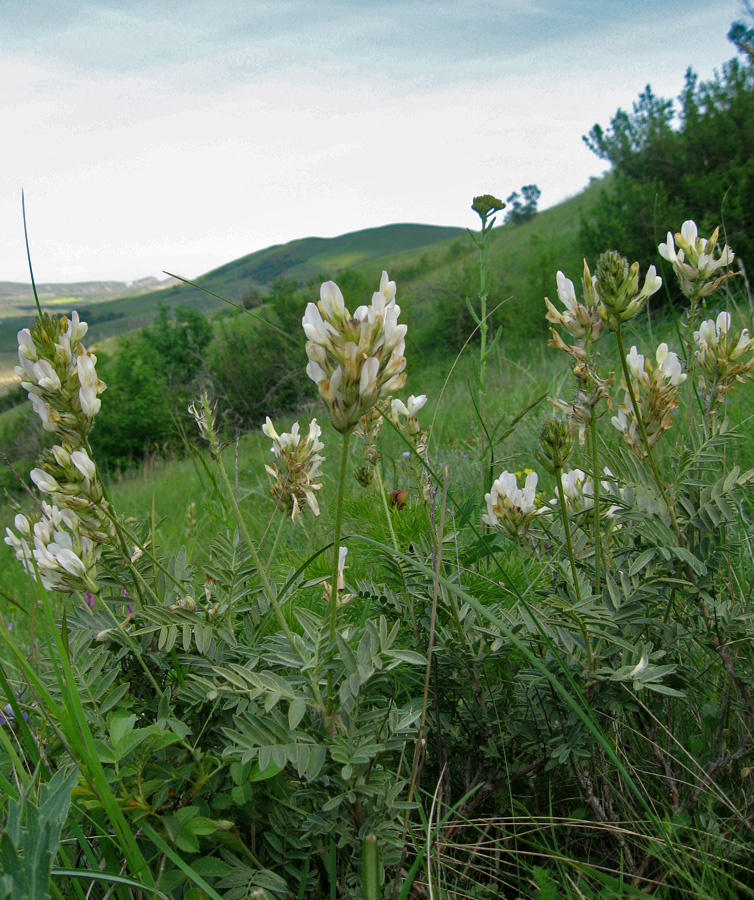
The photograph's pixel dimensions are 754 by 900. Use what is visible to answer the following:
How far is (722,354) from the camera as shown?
4.42 feet

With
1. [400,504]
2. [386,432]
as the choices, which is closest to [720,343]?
[400,504]

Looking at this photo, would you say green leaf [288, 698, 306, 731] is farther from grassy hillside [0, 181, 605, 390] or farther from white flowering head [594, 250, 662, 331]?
grassy hillside [0, 181, 605, 390]

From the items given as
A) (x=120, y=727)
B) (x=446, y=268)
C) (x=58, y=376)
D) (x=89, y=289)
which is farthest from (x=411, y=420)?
(x=89, y=289)

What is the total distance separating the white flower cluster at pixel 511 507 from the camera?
135 centimetres

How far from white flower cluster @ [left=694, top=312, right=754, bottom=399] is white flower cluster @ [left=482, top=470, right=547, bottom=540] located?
450 mm

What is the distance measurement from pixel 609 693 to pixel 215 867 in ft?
2.22

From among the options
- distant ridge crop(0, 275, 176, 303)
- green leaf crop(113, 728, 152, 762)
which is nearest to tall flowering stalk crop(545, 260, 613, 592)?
green leaf crop(113, 728, 152, 762)

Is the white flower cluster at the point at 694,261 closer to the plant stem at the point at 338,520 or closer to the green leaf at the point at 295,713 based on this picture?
the plant stem at the point at 338,520

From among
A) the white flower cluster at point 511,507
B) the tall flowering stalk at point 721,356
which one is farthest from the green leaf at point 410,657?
the tall flowering stalk at point 721,356

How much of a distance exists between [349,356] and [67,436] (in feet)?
1.97

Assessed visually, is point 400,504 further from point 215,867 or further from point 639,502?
point 215,867

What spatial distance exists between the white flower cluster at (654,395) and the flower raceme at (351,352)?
54cm

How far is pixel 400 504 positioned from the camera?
90.9 inches

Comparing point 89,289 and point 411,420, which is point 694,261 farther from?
point 89,289
